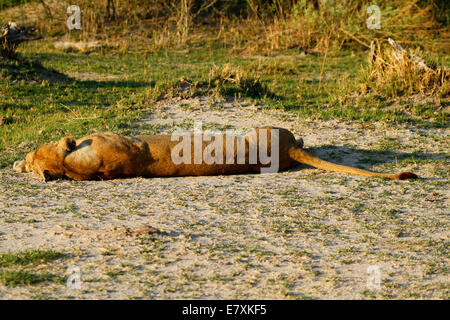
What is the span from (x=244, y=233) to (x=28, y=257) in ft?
4.88

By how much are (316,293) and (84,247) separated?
160cm

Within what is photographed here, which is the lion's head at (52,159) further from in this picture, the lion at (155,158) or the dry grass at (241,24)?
the dry grass at (241,24)

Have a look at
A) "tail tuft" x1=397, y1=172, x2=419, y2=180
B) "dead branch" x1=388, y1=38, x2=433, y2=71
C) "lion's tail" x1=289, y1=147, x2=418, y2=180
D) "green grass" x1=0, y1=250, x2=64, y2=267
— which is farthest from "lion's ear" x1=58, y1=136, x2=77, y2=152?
"dead branch" x1=388, y1=38, x2=433, y2=71

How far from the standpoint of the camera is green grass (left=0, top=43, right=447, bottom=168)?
824 cm

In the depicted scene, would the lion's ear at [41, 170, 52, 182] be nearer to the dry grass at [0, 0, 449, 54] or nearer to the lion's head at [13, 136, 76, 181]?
the lion's head at [13, 136, 76, 181]

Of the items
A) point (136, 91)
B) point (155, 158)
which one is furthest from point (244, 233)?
point (136, 91)

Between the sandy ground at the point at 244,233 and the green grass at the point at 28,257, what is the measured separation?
0.23 feet

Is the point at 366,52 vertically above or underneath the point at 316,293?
above

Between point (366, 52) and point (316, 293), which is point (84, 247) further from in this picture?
point (366, 52)

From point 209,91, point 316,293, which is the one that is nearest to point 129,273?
point 316,293

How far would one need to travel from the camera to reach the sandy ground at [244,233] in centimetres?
379
